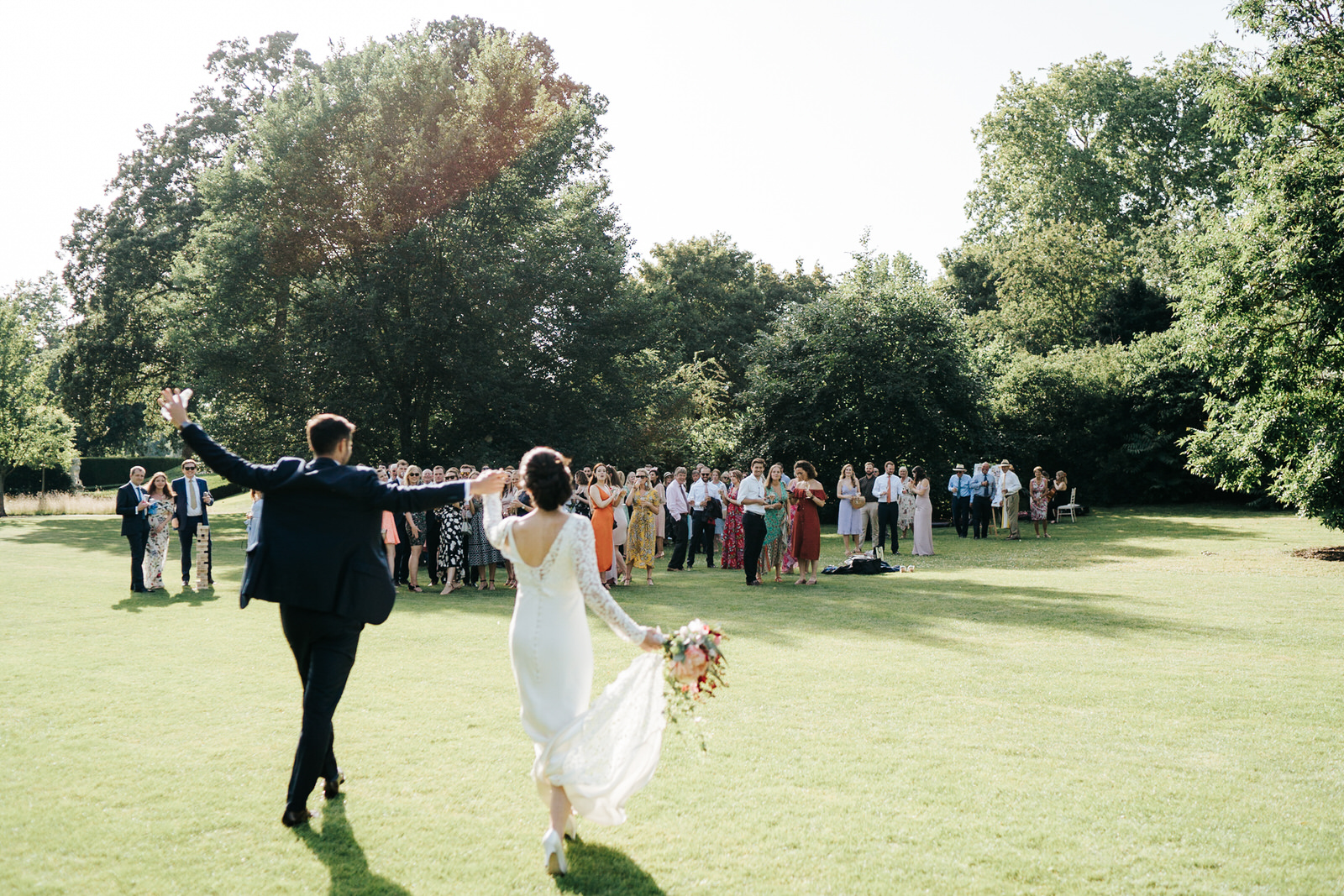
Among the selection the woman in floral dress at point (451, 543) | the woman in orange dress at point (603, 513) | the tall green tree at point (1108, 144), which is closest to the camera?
the woman in orange dress at point (603, 513)

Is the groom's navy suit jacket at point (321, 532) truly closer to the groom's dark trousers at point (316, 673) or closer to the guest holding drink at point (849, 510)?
the groom's dark trousers at point (316, 673)

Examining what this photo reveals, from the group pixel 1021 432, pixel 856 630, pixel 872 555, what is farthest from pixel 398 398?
pixel 1021 432

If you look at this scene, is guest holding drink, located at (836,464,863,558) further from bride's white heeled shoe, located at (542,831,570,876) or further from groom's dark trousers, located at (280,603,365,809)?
bride's white heeled shoe, located at (542,831,570,876)

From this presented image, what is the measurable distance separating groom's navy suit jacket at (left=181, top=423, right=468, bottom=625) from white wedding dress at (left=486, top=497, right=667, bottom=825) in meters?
0.67

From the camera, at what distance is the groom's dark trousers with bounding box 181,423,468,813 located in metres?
4.76

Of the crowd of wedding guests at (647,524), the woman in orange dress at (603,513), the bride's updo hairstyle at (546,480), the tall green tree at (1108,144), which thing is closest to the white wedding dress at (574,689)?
the bride's updo hairstyle at (546,480)

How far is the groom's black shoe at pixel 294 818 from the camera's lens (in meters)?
4.93

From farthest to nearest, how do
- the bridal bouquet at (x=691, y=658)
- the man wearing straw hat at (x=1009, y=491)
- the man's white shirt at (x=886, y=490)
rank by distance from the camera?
1. the man wearing straw hat at (x=1009, y=491)
2. the man's white shirt at (x=886, y=490)
3. the bridal bouquet at (x=691, y=658)

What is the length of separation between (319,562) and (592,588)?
144cm

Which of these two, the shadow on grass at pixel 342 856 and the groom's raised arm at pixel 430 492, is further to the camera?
the groom's raised arm at pixel 430 492

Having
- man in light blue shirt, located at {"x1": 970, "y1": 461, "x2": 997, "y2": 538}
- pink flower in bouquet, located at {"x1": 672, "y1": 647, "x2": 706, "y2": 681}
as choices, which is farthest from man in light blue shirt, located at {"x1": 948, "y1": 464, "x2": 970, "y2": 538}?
pink flower in bouquet, located at {"x1": 672, "y1": 647, "x2": 706, "y2": 681}

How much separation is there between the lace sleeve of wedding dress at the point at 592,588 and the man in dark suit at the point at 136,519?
1268 cm

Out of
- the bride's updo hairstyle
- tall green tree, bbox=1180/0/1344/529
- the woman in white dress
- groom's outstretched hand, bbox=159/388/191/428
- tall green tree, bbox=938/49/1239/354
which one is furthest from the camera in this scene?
tall green tree, bbox=938/49/1239/354

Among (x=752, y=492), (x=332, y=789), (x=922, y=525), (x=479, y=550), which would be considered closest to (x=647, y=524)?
(x=752, y=492)
